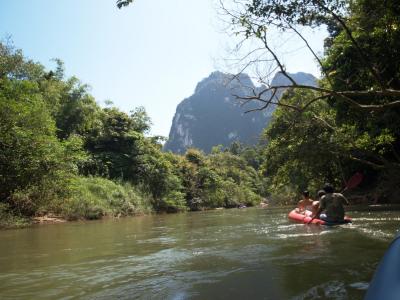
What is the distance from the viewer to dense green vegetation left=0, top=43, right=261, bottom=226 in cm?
1391

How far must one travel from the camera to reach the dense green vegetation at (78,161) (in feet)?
45.6

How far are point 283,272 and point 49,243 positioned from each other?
577cm

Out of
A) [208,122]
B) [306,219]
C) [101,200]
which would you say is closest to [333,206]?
[306,219]

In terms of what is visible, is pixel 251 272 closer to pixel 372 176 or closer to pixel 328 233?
pixel 328 233

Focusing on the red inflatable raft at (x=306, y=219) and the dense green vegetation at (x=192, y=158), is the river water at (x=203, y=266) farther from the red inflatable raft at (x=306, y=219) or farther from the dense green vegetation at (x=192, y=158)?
the dense green vegetation at (x=192, y=158)

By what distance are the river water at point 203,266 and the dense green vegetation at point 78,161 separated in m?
5.61

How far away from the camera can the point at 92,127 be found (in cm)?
2614

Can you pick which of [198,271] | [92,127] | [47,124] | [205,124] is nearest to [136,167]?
[92,127]

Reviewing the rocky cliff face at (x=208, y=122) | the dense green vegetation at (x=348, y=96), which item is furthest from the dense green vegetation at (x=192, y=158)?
the rocky cliff face at (x=208, y=122)

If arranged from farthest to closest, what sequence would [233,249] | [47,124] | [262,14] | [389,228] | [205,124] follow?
[205,124] < [47,124] < [389,228] < [233,249] < [262,14]

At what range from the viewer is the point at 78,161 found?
21.7 metres

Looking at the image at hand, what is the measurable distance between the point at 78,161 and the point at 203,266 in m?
17.3

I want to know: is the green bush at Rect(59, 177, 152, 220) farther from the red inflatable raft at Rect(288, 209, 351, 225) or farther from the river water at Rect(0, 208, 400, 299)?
the red inflatable raft at Rect(288, 209, 351, 225)

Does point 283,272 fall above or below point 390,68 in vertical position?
below
